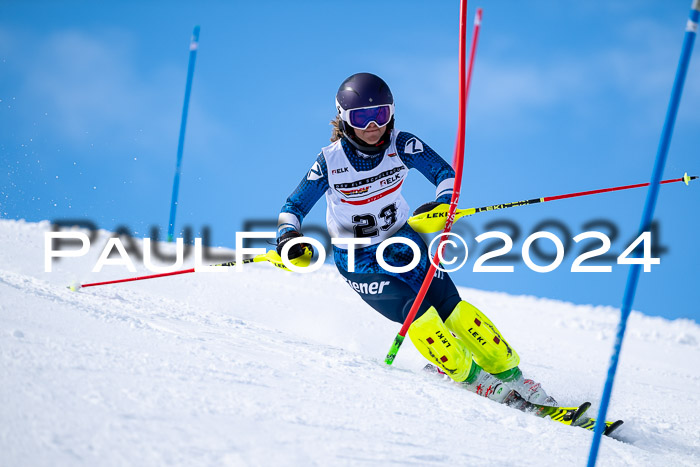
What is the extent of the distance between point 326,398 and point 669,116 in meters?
1.50

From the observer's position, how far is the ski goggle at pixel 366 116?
320 centimetres

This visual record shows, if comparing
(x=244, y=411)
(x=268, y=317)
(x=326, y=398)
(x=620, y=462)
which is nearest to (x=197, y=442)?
(x=244, y=411)

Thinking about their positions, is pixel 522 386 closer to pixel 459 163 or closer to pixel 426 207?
pixel 426 207

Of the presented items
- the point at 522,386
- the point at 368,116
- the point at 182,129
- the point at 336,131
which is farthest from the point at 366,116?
the point at 182,129

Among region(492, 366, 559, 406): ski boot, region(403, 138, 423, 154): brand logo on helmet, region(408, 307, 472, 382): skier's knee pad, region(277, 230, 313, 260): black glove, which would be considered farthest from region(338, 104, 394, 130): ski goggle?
region(492, 366, 559, 406): ski boot

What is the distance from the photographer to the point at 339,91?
10.8ft

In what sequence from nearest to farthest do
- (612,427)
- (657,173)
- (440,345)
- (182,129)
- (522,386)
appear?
1. (657,173)
2. (440,345)
3. (612,427)
4. (522,386)
5. (182,129)

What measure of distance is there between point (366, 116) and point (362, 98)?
96mm

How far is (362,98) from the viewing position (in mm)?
3180

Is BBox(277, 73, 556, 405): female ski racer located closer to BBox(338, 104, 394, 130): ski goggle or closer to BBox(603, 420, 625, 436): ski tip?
BBox(338, 104, 394, 130): ski goggle

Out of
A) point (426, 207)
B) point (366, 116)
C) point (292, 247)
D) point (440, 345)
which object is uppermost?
point (366, 116)

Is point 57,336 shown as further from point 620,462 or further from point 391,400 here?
point 620,462

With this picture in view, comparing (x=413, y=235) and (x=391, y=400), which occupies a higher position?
(x=413, y=235)

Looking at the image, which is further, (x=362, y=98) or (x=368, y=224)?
(x=368, y=224)
